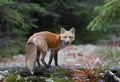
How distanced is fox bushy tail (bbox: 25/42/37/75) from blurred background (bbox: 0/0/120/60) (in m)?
6.55

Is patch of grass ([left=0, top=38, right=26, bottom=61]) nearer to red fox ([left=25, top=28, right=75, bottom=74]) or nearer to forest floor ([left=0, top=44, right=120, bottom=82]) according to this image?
forest floor ([left=0, top=44, right=120, bottom=82])

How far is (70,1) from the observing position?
2678cm

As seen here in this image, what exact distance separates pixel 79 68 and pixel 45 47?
0.93 meters

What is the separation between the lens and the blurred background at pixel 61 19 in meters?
17.5

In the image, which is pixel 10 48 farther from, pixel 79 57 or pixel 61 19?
pixel 61 19

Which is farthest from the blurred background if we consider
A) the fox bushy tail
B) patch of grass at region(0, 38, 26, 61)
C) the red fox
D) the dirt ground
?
the fox bushy tail

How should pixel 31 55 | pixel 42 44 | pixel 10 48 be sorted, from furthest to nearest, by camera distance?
pixel 10 48 → pixel 42 44 → pixel 31 55

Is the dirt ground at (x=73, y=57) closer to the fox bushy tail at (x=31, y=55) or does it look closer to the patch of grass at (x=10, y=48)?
the patch of grass at (x=10, y=48)

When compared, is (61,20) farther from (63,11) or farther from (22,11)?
(22,11)

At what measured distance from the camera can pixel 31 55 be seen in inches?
358

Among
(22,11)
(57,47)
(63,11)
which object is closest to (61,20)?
(63,11)

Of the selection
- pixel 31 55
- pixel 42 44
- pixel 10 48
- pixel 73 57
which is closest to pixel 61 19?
pixel 73 57

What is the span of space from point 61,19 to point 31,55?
18309 millimetres

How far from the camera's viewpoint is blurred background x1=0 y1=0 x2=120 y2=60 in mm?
17531
